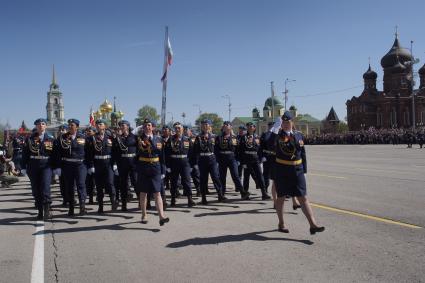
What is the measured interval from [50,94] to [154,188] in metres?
→ 150

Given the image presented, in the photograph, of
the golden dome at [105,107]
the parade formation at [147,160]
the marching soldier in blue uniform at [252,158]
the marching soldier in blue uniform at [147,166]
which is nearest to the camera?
the parade formation at [147,160]

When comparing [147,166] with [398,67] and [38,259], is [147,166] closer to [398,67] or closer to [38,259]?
[38,259]

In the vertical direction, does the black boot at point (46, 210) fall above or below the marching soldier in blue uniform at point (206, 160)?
below

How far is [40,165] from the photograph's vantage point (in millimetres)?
9094

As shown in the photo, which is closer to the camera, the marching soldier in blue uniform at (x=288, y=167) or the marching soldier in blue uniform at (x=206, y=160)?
the marching soldier in blue uniform at (x=288, y=167)

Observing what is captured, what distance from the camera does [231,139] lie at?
35.6 ft

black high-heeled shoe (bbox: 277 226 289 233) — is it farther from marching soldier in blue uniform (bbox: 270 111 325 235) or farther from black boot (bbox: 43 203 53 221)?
black boot (bbox: 43 203 53 221)

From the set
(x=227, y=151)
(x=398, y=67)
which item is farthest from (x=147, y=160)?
(x=398, y=67)

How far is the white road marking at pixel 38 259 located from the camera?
524cm

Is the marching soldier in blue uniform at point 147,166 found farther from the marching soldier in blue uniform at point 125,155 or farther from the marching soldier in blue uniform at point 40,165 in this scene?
the marching soldier in blue uniform at point 40,165

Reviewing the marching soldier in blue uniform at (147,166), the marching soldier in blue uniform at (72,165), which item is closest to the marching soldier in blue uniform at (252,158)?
the marching soldier in blue uniform at (147,166)

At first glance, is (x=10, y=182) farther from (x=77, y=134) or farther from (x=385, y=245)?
(x=385, y=245)

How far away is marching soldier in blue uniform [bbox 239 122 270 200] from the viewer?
10672 millimetres

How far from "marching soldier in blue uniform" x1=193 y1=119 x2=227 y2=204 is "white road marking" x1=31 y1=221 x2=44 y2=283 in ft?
12.6
